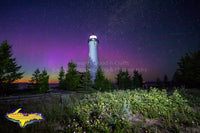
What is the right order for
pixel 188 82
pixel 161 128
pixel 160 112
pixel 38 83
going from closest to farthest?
1. pixel 161 128
2. pixel 160 112
3. pixel 38 83
4. pixel 188 82

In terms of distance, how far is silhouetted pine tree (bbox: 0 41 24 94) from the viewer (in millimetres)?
16195

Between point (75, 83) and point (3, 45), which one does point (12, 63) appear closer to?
point (3, 45)

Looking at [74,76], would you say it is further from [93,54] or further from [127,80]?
[127,80]

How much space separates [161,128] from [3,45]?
2483 centimetres

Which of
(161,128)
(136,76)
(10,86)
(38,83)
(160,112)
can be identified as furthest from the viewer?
(136,76)

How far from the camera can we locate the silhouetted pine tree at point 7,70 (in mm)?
16195

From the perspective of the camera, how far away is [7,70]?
669 inches

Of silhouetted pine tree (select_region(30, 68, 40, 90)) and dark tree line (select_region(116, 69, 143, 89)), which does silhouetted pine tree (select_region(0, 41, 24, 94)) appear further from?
dark tree line (select_region(116, 69, 143, 89))

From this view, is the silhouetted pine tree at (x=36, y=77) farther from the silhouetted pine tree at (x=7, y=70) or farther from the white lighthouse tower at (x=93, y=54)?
the white lighthouse tower at (x=93, y=54)

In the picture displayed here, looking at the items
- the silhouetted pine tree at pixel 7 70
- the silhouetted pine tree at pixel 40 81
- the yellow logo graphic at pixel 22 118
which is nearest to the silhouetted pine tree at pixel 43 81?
the silhouetted pine tree at pixel 40 81

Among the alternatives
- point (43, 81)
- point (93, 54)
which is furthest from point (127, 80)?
point (43, 81)

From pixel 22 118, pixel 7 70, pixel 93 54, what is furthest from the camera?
pixel 93 54

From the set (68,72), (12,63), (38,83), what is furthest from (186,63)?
(12,63)

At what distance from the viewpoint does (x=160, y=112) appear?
478cm
